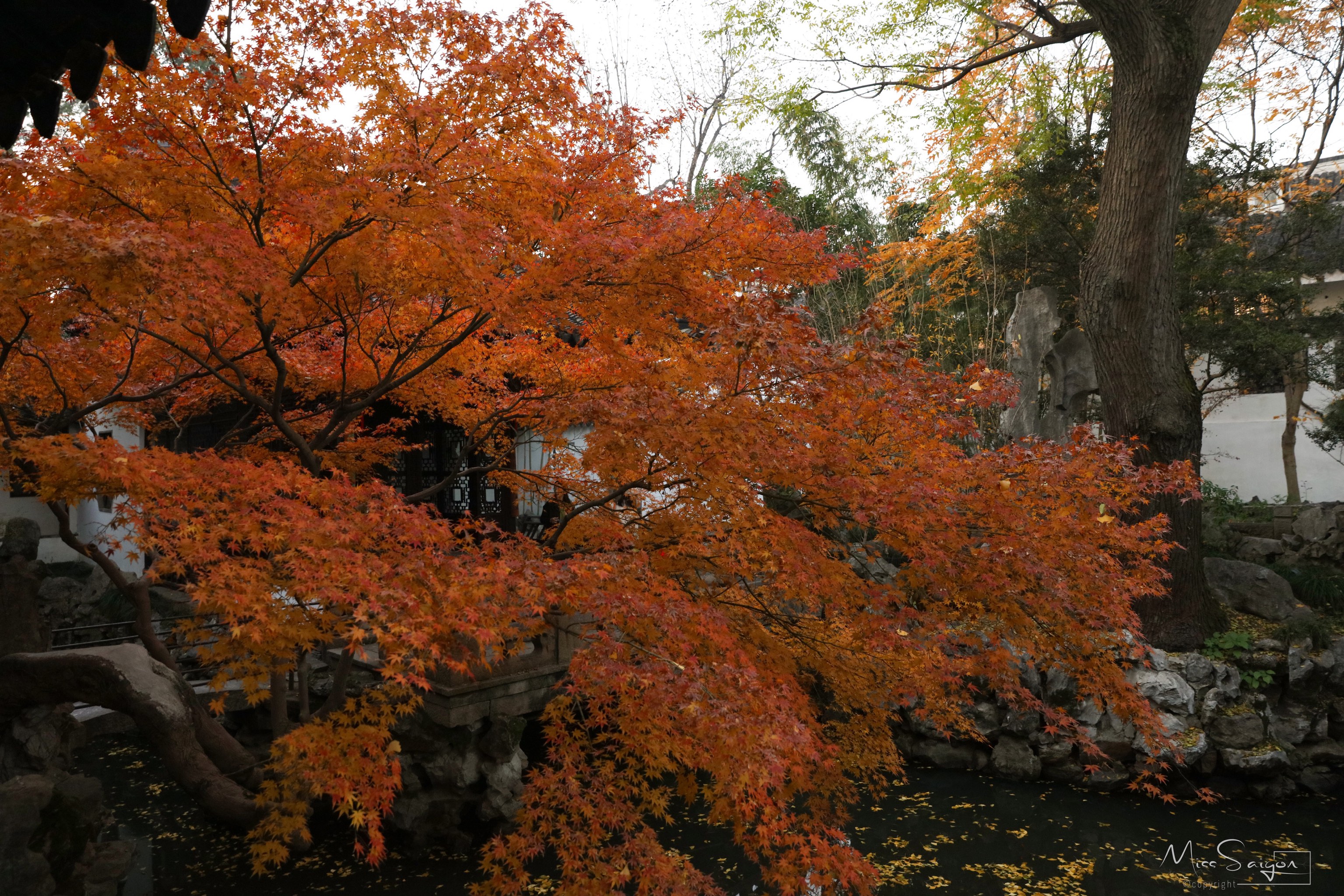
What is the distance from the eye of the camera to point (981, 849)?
8.80 metres

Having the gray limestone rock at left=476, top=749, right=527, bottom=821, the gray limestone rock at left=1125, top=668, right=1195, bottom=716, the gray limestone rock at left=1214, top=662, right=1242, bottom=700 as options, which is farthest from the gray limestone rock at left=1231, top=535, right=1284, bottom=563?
the gray limestone rock at left=476, top=749, right=527, bottom=821

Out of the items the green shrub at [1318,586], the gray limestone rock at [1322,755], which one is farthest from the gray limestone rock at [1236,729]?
the green shrub at [1318,586]

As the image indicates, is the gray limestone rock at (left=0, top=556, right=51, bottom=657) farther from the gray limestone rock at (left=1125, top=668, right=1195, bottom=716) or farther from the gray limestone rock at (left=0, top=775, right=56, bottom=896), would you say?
the gray limestone rock at (left=1125, top=668, right=1195, bottom=716)

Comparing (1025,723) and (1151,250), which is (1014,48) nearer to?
(1151,250)

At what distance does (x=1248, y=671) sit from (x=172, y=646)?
13.6 metres

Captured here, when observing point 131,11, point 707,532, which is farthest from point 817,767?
point 131,11

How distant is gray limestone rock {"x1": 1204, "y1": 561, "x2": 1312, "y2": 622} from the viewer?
11.9 meters

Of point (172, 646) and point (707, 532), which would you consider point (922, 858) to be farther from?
point (172, 646)

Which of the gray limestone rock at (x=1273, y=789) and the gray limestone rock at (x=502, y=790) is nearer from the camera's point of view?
the gray limestone rock at (x=502, y=790)

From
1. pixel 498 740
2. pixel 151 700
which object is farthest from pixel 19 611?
pixel 498 740

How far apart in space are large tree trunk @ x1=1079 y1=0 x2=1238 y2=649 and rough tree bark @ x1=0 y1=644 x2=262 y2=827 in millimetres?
10630

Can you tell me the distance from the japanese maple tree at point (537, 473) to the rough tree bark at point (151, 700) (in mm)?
79

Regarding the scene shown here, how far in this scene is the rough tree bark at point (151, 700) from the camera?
239 inches

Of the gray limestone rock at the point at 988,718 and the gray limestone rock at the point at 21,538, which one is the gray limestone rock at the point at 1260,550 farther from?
the gray limestone rock at the point at 21,538
